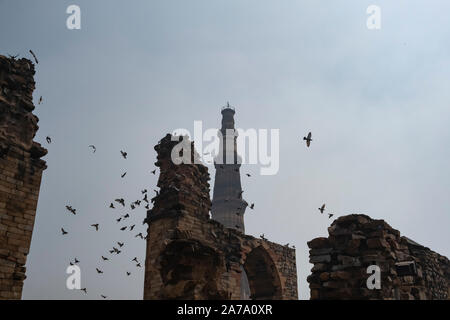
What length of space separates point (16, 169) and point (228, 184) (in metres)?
38.1

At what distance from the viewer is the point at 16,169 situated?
885 cm

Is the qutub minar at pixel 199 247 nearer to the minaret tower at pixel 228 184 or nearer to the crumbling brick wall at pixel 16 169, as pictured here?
the crumbling brick wall at pixel 16 169

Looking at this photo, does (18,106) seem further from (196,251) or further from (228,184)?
(228,184)

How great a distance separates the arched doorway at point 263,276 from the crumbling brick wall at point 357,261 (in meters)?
10.3

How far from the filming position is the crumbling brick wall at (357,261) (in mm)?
Result: 5766

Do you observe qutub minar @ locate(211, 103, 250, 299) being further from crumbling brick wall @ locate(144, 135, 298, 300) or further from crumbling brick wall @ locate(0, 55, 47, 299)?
crumbling brick wall @ locate(0, 55, 47, 299)

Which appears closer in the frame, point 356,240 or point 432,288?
point 356,240

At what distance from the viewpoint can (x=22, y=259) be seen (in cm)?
827

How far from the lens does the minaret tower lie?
4341cm

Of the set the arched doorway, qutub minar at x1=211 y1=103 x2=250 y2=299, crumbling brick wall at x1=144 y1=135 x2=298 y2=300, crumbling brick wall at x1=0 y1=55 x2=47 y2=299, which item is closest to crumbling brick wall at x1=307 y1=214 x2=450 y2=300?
crumbling brick wall at x1=144 y1=135 x2=298 y2=300

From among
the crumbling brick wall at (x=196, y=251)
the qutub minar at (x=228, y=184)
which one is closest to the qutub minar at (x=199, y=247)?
the crumbling brick wall at (x=196, y=251)
